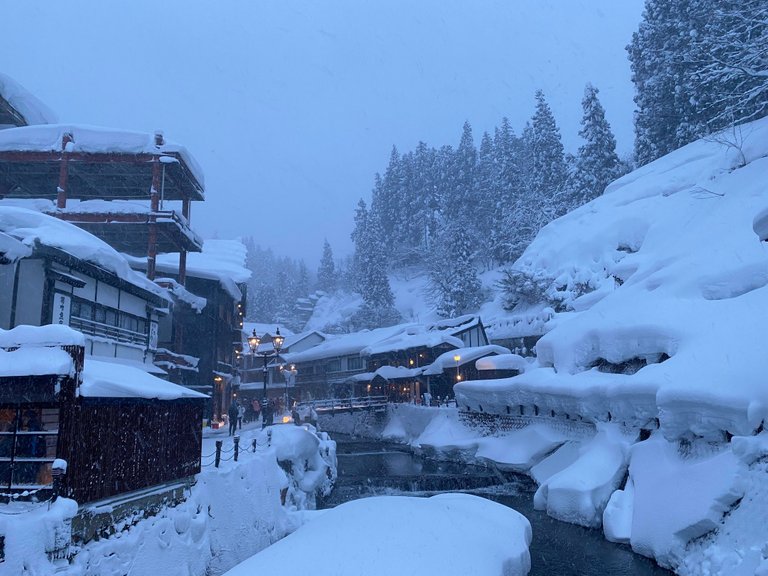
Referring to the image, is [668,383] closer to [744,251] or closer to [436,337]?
[744,251]

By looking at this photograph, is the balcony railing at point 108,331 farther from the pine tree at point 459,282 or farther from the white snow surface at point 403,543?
the pine tree at point 459,282

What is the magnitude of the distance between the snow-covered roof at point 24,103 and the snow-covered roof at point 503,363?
1326 inches

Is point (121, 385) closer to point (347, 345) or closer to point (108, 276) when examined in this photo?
point (108, 276)

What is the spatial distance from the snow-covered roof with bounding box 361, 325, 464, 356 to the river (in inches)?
405

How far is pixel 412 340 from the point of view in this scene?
169ft

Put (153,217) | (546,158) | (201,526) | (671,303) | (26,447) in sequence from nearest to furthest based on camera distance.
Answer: (26,447), (201,526), (671,303), (153,217), (546,158)

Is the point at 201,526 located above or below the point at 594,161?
below

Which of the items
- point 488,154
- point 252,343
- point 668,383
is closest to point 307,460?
point 252,343

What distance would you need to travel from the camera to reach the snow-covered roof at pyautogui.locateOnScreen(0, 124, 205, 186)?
26.3 meters

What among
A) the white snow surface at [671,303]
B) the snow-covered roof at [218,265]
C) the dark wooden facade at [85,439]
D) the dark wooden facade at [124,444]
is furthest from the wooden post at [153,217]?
the white snow surface at [671,303]

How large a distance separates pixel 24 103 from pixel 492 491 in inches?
1255

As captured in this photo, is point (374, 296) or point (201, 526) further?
point (374, 296)

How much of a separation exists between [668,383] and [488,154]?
83065mm

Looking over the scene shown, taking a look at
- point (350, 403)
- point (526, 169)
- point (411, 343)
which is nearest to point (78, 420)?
point (350, 403)
